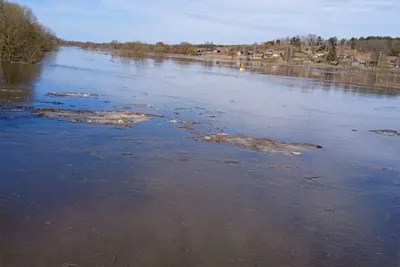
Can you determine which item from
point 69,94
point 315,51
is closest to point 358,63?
point 315,51

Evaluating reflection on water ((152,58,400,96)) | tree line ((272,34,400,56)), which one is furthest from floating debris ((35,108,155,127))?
tree line ((272,34,400,56))

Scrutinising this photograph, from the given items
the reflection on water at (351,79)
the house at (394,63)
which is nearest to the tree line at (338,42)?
the house at (394,63)

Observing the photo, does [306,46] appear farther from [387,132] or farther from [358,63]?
[387,132]

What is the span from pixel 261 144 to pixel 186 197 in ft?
18.2

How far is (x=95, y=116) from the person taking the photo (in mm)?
15148

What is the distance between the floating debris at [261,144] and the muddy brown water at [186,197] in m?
0.39

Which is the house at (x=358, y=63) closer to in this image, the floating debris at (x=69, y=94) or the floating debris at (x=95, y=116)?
the floating debris at (x=69, y=94)

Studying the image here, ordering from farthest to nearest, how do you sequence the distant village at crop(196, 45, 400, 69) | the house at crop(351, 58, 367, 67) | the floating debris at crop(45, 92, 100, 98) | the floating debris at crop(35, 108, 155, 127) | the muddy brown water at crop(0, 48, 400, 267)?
the distant village at crop(196, 45, 400, 69), the house at crop(351, 58, 367, 67), the floating debris at crop(45, 92, 100, 98), the floating debris at crop(35, 108, 155, 127), the muddy brown water at crop(0, 48, 400, 267)

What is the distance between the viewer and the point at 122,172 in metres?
9.00

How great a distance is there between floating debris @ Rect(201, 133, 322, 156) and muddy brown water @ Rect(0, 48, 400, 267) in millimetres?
385

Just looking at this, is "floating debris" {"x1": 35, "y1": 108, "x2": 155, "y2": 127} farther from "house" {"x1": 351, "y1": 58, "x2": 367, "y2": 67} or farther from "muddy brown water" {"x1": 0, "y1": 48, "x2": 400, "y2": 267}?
"house" {"x1": 351, "y1": 58, "x2": 367, "y2": 67}

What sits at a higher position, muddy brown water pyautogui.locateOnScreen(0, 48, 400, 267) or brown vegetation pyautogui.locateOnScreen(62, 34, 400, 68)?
brown vegetation pyautogui.locateOnScreen(62, 34, 400, 68)

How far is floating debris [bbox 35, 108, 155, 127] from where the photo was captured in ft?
47.1

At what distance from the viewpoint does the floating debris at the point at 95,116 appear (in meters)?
14.3
